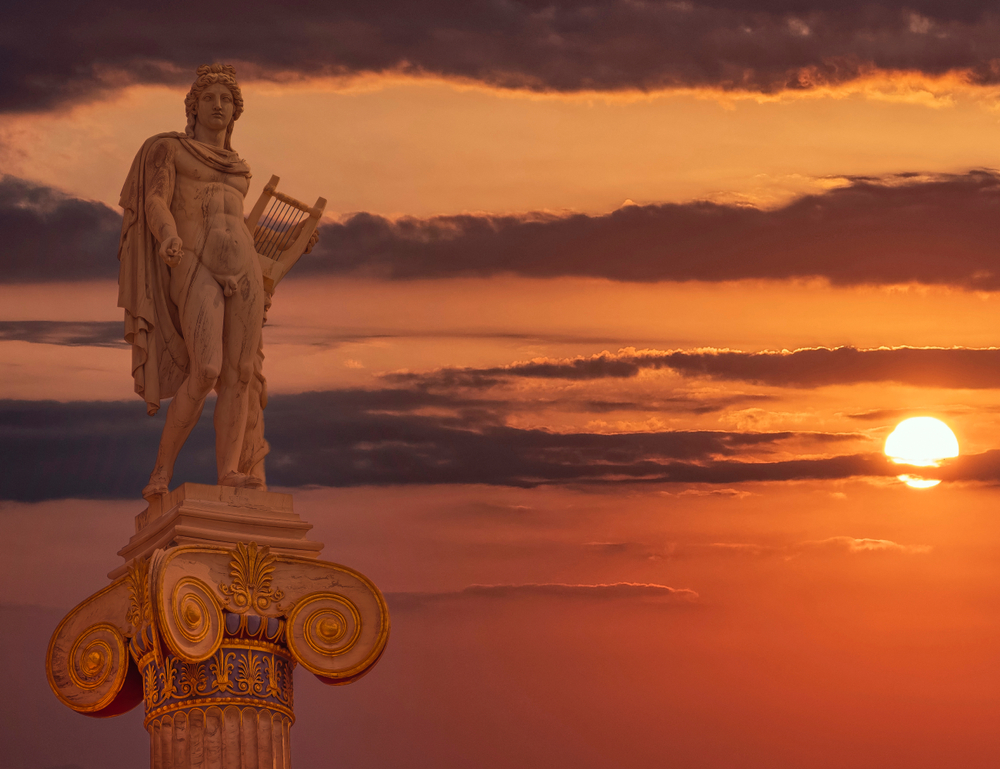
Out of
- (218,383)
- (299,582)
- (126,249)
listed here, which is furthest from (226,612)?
(126,249)

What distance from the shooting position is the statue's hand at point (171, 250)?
65.0ft

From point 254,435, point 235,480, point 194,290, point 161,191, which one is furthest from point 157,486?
point 161,191

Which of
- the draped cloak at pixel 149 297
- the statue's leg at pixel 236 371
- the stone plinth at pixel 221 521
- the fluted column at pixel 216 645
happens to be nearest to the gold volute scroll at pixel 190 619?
the fluted column at pixel 216 645

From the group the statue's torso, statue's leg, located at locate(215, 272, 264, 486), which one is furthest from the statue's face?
statue's leg, located at locate(215, 272, 264, 486)

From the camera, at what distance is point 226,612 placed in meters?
19.2

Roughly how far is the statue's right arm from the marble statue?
12mm

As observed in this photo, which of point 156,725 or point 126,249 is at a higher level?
point 126,249

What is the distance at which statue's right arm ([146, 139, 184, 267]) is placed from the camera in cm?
2003

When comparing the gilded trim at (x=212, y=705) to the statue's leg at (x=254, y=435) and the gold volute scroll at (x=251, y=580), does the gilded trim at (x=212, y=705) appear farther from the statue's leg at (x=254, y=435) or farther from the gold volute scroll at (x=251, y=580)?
the statue's leg at (x=254, y=435)

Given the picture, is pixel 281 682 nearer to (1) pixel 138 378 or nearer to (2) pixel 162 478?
(2) pixel 162 478

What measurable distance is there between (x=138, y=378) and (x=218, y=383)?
954mm

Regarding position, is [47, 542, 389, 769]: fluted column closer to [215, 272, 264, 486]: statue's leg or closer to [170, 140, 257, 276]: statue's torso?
[215, 272, 264, 486]: statue's leg

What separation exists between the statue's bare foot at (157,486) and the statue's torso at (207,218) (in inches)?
97.6

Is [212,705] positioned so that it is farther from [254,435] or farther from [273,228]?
[273,228]
